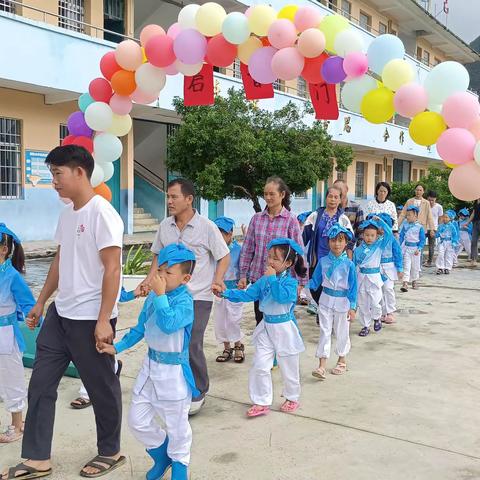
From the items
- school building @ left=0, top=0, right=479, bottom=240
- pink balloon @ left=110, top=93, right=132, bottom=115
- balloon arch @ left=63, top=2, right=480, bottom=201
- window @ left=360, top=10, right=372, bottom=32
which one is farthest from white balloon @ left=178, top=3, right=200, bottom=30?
window @ left=360, top=10, right=372, bottom=32

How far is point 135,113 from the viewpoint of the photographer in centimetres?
1634

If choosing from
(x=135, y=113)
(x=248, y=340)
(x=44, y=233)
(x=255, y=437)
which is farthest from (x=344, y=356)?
(x=135, y=113)

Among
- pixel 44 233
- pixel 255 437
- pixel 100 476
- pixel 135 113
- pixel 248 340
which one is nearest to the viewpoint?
pixel 100 476

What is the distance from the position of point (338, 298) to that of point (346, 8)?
22432 mm

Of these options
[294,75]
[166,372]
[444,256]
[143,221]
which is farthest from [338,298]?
[143,221]

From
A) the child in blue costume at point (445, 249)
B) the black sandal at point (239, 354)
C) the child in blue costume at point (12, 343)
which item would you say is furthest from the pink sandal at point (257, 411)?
the child in blue costume at point (445, 249)

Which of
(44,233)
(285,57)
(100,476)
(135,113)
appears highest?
(135,113)

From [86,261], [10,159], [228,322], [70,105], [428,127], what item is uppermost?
[70,105]

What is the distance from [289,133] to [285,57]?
5.89m

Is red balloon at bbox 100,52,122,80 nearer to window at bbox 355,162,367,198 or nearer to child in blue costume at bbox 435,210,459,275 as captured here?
child in blue costume at bbox 435,210,459,275

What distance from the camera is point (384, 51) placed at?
3.97m

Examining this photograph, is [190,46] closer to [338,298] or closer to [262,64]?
[262,64]

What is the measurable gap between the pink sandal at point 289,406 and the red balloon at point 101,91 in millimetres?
3052

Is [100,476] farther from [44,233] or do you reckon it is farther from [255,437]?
[44,233]
